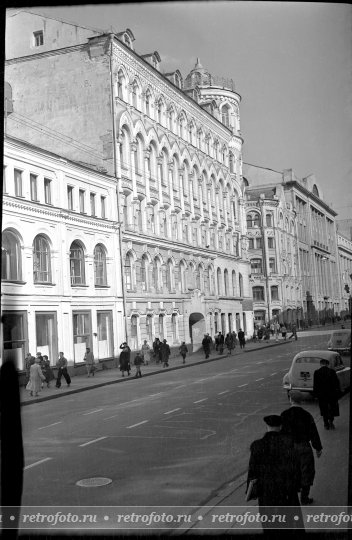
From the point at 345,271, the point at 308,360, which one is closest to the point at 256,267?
the point at 345,271

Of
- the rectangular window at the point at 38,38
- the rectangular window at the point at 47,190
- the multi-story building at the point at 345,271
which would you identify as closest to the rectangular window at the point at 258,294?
the multi-story building at the point at 345,271

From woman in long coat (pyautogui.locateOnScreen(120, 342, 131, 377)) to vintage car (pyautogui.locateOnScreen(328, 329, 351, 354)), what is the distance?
1916 millimetres

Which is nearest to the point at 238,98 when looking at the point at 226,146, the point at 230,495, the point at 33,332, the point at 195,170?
the point at 226,146

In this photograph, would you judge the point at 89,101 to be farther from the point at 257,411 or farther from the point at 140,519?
the point at 140,519

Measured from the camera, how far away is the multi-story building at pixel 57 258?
181 inches

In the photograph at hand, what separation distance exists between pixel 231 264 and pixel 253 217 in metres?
0.58

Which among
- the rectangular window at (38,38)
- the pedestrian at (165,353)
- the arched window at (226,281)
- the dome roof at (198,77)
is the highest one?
the rectangular window at (38,38)

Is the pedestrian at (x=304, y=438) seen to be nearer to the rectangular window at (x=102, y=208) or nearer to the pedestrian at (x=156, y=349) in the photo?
the pedestrian at (x=156, y=349)

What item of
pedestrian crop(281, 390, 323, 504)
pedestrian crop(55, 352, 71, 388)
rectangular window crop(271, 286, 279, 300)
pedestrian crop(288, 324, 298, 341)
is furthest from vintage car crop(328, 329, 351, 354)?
pedestrian crop(55, 352, 71, 388)

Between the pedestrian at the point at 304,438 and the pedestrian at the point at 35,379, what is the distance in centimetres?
205

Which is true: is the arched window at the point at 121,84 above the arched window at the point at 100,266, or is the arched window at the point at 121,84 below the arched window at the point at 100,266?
above

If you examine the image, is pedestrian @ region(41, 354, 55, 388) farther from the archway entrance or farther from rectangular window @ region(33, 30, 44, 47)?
rectangular window @ region(33, 30, 44, 47)

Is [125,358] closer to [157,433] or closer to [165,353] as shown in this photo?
[165,353]

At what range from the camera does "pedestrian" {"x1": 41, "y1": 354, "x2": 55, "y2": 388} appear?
4.56 metres
